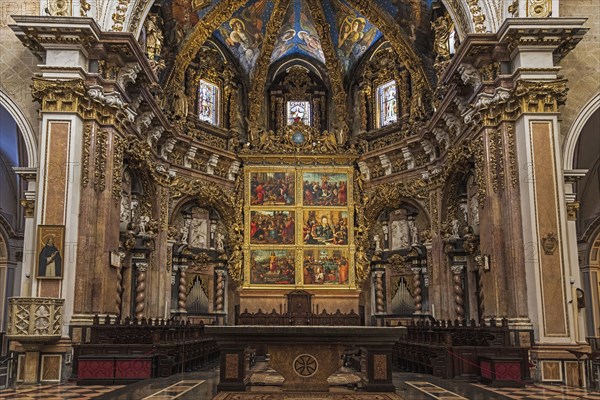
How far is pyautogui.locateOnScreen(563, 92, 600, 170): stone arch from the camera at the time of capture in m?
15.9

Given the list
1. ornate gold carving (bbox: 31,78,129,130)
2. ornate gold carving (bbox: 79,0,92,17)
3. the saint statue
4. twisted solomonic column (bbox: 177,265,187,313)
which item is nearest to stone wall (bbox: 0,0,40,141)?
ornate gold carving (bbox: 31,78,129,130)

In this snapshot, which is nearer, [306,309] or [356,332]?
[356,332]

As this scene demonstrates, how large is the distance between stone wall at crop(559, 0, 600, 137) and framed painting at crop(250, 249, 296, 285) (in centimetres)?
1180

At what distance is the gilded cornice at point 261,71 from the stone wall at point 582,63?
1114cm

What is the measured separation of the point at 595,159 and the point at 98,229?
638 inches

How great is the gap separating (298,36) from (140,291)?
41.0 ft

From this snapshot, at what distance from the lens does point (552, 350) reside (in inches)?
545

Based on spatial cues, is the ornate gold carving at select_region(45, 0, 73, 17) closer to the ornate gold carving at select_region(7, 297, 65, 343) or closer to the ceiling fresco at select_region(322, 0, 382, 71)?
the ornate gold carving at select_region(7, 297, 65, 343)

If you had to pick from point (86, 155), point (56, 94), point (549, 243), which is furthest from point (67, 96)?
point (549, 243)

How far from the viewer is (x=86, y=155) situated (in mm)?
15188

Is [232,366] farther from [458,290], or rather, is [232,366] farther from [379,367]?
[458,290]

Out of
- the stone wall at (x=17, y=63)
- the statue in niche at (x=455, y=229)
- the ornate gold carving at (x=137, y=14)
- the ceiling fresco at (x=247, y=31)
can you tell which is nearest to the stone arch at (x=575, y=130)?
the statue in niche at (x=455, y=229)

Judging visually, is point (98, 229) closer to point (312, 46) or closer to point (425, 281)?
point (425, 281)

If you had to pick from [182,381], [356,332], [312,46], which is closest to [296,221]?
[312,46]
